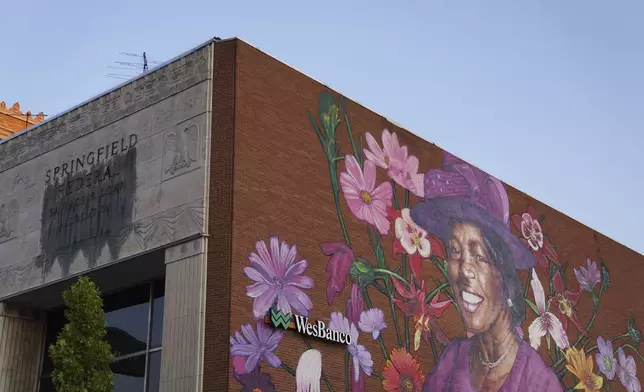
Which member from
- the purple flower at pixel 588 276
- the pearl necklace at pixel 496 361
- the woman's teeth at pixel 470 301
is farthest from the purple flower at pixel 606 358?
the woman's teeth at pixel 470 301

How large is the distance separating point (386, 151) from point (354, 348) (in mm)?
6473

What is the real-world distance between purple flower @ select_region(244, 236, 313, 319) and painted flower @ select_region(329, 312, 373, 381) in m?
0.97

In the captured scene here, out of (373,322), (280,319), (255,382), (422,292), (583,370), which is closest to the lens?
(255,382)

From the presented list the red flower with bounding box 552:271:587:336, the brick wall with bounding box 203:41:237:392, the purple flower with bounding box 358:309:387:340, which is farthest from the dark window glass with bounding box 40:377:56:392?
the red flower with bounding box 552:271:587:336

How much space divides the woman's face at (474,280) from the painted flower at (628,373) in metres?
8.28

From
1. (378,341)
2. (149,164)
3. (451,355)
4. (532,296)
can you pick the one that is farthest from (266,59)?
(532,296)

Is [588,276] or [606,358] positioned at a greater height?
[588,276]

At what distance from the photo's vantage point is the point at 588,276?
36312 millimetres

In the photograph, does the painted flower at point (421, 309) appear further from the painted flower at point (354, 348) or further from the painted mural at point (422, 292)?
the painted flower at point (354, 348)

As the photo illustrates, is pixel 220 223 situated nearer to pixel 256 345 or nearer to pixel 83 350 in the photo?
pixel 256 345

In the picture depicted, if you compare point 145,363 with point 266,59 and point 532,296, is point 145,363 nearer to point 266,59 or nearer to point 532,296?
point 266,59

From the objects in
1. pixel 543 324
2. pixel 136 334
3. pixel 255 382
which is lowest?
pixel 255 382

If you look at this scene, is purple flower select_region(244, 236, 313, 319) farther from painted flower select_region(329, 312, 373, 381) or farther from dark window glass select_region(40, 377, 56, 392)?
dark window glass select_region(40, 377, 56, 392)

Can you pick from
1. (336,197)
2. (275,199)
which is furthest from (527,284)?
(275,199)
